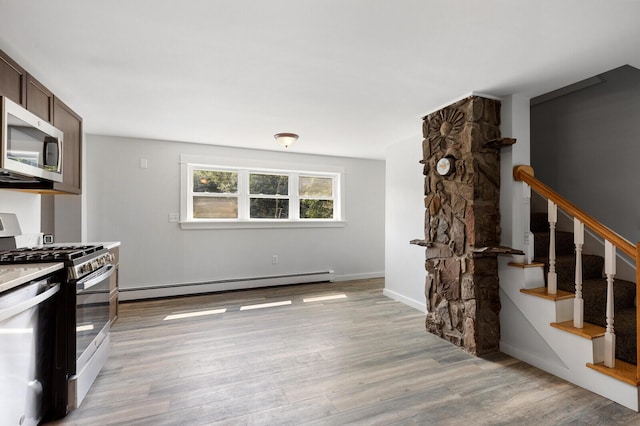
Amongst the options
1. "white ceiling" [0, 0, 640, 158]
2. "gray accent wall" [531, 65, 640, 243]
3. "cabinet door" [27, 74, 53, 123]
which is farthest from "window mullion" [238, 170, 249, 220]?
"gray accent wall" [531, 65, 640, 243]

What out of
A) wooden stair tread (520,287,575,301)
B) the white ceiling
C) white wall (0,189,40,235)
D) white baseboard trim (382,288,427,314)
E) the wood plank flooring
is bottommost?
the wood plank flooring

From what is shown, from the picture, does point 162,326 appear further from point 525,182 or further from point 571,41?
point 571,41

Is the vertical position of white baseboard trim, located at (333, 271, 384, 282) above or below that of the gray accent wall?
below

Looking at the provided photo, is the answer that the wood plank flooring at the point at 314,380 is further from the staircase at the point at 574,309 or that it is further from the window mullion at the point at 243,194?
the window mullion at the point at 243,194

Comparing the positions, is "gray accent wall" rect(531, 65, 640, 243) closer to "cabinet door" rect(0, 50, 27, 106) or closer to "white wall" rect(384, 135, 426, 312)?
"white wall" rect(384, 135, 426, 312)

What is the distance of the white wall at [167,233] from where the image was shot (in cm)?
416

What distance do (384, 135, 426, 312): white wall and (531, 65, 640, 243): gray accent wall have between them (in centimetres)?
152

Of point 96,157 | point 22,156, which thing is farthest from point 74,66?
point 96,157

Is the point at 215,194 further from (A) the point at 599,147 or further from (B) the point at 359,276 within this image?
(A) the point at 599,147

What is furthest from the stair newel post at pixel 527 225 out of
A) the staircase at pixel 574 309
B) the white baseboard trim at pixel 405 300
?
the white baseboard trim at pixel 405 300

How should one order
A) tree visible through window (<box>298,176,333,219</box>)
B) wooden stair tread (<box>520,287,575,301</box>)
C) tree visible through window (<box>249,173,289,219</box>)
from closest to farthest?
wooden stair tread (<box>520,287,575,301</box>), tree visible through window (<box>249,173,289,219</box>), tree visible through window (<box>298,176,333,219</box>)

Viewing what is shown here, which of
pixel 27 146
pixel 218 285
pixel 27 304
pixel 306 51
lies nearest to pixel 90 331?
pixel 27 304

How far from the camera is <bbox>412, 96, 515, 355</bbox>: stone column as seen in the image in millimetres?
2646

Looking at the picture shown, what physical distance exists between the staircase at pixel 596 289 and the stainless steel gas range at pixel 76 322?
11.9 feet
